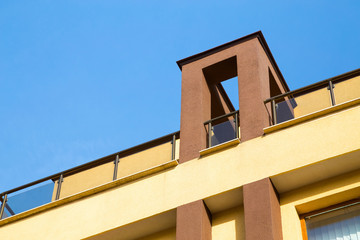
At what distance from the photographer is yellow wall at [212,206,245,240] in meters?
16.5

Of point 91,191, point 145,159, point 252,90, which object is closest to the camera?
point 252,90

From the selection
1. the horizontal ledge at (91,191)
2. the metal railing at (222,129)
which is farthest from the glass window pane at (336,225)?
the horizontal ledge at (91,191)

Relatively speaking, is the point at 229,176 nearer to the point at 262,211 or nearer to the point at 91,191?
the point at 262,211

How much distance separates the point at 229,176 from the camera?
17156 millimetres

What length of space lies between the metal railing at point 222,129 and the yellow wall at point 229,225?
2.08 meters

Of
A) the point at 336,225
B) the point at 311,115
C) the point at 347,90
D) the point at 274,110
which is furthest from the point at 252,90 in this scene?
the point at 336,225

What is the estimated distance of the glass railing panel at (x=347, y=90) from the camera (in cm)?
1730

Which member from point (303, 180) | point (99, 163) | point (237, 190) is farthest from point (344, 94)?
point (99, 163)

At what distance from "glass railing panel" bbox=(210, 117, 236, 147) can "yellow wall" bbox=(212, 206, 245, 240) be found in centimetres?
206

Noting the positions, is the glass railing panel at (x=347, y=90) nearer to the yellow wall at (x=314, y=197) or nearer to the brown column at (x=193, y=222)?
the yellow wall at (x=314, y=197)

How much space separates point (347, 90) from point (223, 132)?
11.2ft

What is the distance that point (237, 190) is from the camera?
16812mm

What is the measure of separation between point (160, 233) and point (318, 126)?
16.1ft

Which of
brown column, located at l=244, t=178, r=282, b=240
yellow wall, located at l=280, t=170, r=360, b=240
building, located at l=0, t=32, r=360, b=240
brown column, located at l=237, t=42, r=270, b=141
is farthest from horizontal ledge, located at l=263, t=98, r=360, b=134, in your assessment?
yellow wall, located at l=280, t=170, r=360, b=240
